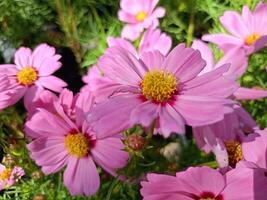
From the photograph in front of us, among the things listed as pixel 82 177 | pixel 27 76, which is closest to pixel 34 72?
pixel 27 76

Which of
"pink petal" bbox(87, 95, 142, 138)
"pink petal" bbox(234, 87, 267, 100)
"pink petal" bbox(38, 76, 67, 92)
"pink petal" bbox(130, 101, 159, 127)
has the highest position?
"pink petal" bbox(130, 101, 159, 127)

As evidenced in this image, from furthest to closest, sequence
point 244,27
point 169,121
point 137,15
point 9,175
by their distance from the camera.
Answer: point 137,15 → point 244,27 → point 9,175 → point 169,121

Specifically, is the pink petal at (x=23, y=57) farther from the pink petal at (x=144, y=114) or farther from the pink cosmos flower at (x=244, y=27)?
the pink petal at (x=144, y=114)

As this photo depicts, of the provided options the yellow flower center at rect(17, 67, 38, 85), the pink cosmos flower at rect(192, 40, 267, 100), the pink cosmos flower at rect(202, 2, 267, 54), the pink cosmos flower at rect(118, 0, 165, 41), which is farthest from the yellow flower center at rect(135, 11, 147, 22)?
the pink cosmos flower at rect(192, 40, 267, 100)

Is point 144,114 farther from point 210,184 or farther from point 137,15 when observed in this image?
point 137,15

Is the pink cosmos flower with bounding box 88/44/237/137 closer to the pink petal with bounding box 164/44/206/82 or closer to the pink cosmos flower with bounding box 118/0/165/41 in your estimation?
the pink petal with bounding box 164/44/206/82

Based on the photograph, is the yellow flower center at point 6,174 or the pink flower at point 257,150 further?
the yellow flower center at point 6,174

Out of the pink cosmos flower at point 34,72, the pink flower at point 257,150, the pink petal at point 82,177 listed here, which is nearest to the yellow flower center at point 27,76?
the pink cosmos flower at point 34,72
